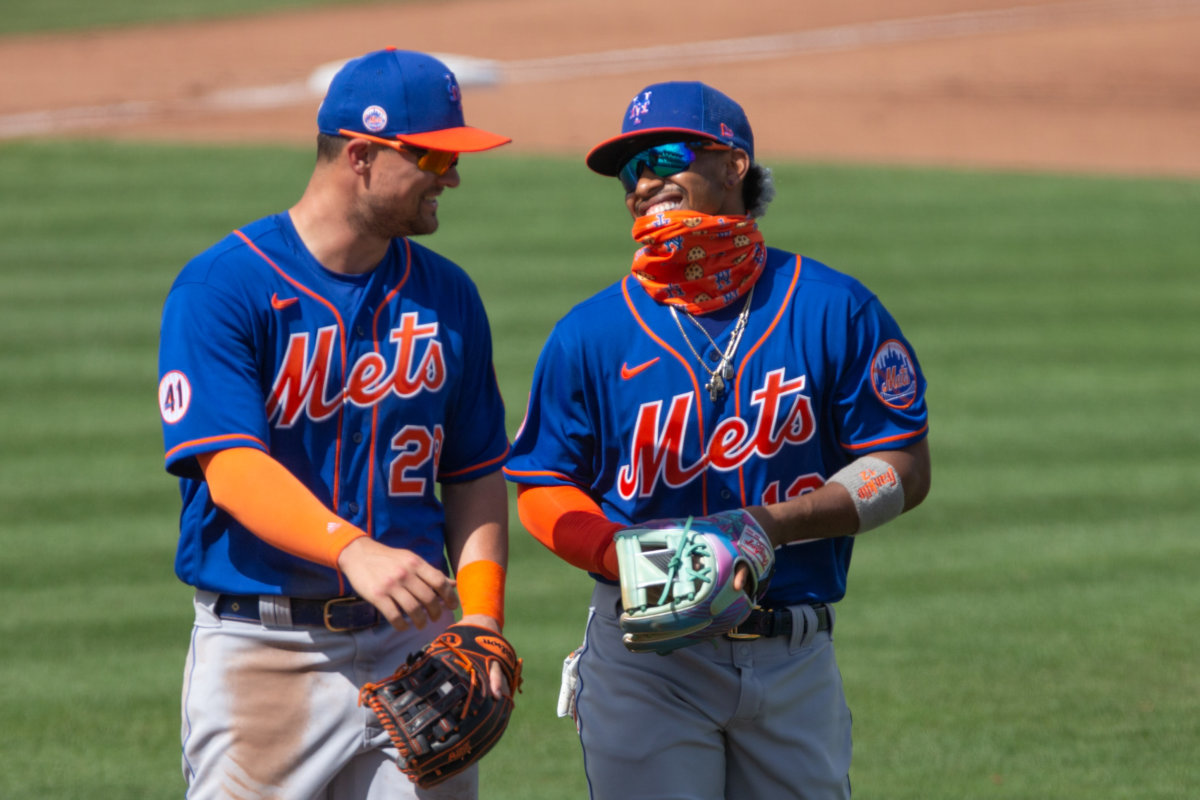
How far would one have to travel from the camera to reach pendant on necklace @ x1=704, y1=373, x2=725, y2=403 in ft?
11.1

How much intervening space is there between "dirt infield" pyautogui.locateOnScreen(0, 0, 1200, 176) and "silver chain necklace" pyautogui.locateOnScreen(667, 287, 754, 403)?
15360mm

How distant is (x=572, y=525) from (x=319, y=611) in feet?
1.92

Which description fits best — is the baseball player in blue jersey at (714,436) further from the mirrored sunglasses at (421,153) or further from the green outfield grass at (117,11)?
the green outfield grass at (117,11)

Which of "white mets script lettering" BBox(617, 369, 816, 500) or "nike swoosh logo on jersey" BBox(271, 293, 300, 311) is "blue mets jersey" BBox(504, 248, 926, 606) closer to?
"white mets script lettering" BBox(617, 369, 816, 500)

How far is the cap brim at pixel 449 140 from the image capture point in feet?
10.7

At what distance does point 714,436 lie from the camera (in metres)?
3.41

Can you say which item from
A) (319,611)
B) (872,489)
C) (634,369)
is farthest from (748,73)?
(319,611)

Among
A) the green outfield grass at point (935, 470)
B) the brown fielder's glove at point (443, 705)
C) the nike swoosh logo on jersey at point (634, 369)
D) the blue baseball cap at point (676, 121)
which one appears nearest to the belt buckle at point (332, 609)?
the brown fielder's glove at point (443, 705)

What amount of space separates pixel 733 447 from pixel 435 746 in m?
0.91

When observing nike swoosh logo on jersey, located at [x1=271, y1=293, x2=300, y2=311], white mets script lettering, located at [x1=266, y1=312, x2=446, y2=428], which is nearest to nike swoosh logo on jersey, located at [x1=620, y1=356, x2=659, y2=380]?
white mets script lettering, located at [x1=266, y1=312, x2=446, y2=428]

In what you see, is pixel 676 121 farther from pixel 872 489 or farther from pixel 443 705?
pixel 443 705

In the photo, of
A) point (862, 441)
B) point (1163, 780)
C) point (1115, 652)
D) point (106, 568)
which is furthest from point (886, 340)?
point (106, 568)

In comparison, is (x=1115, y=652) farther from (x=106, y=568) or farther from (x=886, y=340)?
(x=106, y=568)

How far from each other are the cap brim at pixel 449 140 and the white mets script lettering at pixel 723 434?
674 millimetres
